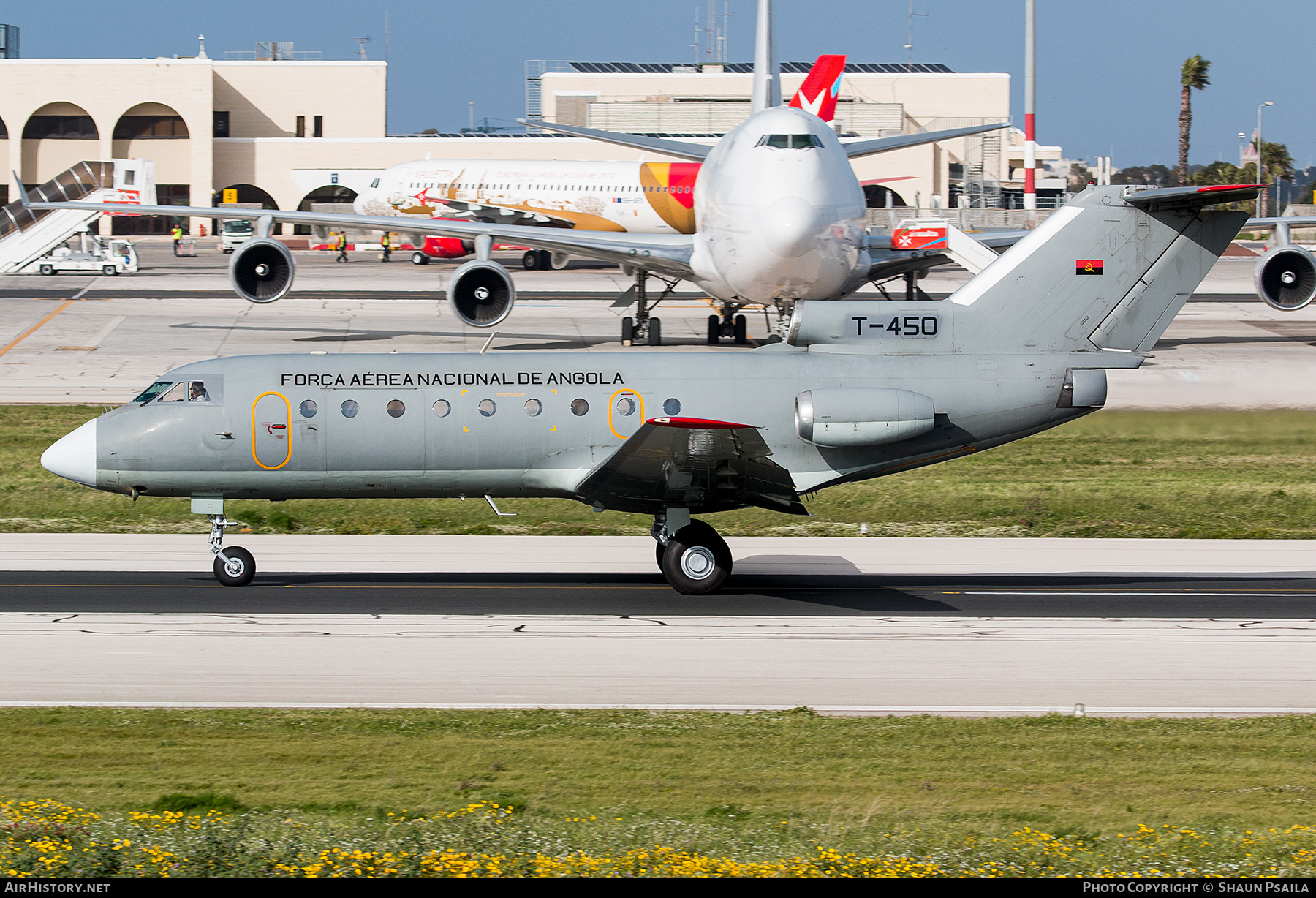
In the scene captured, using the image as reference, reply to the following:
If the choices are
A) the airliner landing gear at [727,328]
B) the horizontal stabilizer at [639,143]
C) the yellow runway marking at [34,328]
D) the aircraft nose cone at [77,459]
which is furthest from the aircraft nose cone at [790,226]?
the yellow runway marking at [34,328]

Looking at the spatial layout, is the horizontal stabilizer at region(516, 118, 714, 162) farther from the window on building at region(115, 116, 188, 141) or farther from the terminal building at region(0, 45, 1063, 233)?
the window on building at region(115, 116, 188, 141)

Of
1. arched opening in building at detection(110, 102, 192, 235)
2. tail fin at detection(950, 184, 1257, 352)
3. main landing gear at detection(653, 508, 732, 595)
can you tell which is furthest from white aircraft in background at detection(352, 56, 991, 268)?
main landing gear at detection(653, 508, 732, 595)

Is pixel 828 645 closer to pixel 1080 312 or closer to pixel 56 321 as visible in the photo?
pixel 1080 312

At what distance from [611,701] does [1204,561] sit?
12410mm

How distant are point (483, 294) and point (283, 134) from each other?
80937 millimetres

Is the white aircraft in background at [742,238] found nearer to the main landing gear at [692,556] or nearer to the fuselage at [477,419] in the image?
the fuselage at [477,419]

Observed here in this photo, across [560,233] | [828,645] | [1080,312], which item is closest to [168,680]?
[828,645]

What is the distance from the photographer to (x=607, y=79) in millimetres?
128625

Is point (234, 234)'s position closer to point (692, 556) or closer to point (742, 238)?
point (742, 238)

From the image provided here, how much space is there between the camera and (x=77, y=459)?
18969mm

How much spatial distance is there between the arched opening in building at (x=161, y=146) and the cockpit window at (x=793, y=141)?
85.8m

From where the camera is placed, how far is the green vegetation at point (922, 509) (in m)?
25.2

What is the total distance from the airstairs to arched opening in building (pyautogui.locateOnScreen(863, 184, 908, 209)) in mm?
54700

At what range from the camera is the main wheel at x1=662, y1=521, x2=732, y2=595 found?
63.6ft
